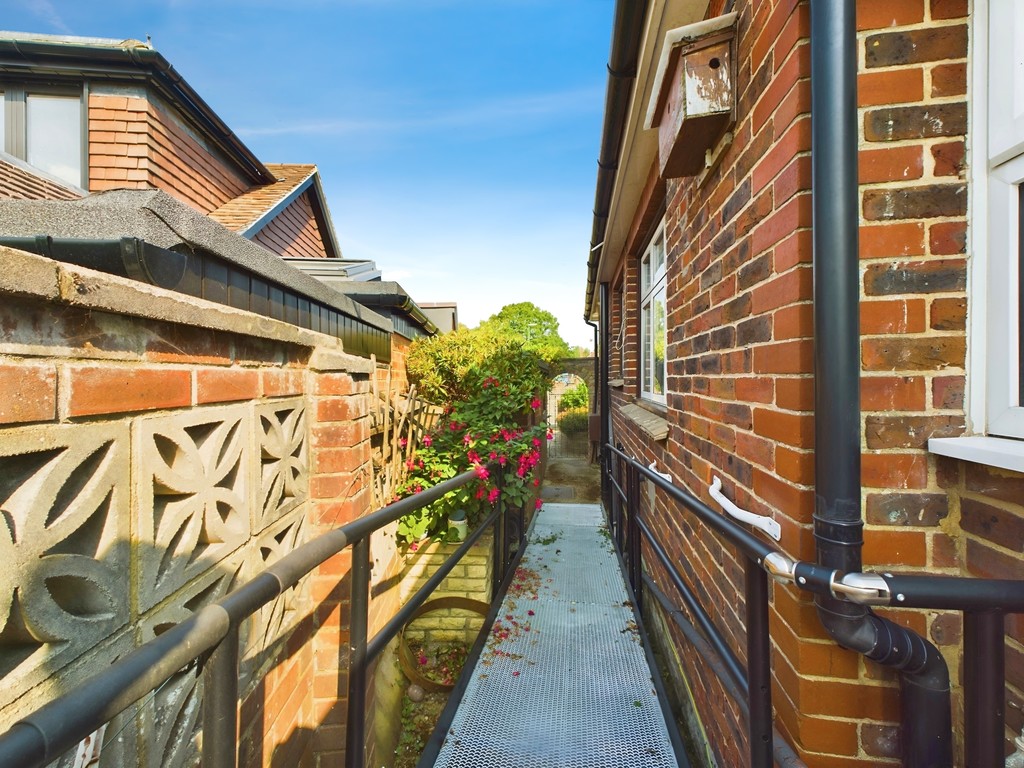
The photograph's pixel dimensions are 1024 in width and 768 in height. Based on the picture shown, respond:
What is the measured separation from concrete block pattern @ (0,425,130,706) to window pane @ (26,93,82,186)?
8070mm

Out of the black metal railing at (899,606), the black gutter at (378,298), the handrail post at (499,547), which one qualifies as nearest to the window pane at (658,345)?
the handrail post at (499,547)

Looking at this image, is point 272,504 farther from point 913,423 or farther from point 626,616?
point 626,616

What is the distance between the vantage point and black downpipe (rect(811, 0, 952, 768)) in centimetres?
96

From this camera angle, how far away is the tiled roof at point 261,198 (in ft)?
24.8

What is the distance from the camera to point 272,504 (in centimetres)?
137

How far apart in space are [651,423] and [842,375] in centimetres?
194

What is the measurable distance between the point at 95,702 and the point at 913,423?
56.7 inches

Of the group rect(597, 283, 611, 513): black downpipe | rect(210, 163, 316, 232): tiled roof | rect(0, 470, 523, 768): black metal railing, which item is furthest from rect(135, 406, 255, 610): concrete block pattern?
rect(210, 163, 316, 232): tiled roof

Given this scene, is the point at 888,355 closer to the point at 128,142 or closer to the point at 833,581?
the point at 833,581

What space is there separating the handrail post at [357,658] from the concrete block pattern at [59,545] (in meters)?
0.49

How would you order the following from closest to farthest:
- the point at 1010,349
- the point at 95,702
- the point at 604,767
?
1. the point at 95,702
2. the point at 1010,349
3. the point at 604,767

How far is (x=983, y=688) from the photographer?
0.79 meters

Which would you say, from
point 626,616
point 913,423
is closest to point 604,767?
point 626,616

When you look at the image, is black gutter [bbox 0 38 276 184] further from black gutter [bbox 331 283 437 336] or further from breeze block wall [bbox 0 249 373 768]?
breeze block wall [bbox 0 249 373 768]
